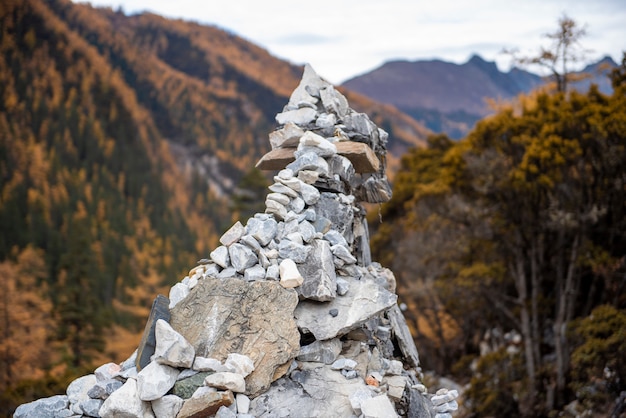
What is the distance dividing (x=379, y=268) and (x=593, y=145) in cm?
785

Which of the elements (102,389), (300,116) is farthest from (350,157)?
(102,389)

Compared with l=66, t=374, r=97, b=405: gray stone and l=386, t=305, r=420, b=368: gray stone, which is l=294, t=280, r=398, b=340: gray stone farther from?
l=66, t=374, r=97, b=405: gray stone

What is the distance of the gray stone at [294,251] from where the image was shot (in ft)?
14.4

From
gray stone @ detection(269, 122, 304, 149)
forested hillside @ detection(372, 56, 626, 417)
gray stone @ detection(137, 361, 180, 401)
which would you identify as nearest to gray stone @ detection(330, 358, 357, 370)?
gray stone @ detection(137, 361, 180, 401)

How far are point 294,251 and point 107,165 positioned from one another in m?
57.2

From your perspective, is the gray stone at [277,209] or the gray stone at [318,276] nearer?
the gray stone at [318,276]

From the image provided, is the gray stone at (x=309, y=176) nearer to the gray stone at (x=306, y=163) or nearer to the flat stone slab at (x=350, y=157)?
the gray stone at (x=306, y=163)

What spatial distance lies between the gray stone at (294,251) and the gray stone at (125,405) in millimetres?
1577

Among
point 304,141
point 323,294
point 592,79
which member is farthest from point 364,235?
point 592,79

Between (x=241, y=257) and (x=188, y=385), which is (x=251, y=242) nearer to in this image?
(x=241, y=257)

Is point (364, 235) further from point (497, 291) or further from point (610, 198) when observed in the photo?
point (497, 291)

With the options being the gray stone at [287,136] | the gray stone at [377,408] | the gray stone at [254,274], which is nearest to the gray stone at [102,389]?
the gray stone at [254,274]

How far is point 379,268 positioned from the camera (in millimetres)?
6027

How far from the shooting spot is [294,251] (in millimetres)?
4391
